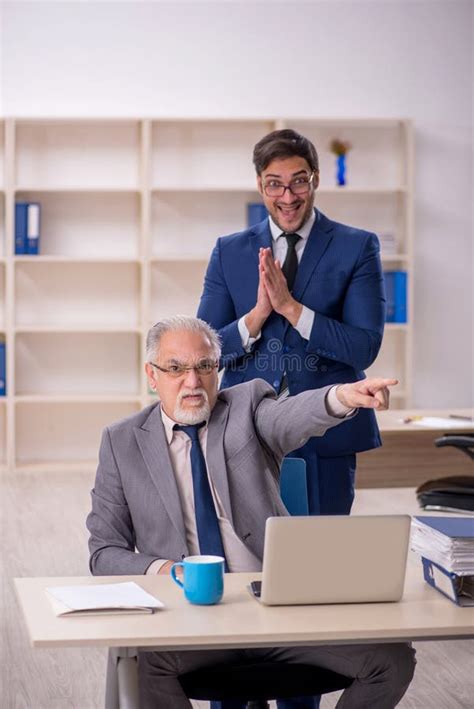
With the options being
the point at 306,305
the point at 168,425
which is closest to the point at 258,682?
the point at 168,425

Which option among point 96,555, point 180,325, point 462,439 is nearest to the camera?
point 96,555

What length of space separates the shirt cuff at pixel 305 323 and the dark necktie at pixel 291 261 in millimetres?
139

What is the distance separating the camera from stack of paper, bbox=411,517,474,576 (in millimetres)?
→ 2048

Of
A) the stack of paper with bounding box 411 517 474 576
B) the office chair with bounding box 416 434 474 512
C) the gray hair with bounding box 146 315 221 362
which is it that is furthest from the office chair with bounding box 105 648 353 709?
the office chair with bounding box 416 434 474 512

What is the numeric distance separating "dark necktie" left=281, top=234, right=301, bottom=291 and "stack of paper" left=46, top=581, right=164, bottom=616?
50.4 inches

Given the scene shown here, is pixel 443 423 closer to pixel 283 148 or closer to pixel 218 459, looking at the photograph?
pixel 283 148

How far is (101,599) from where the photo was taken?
1944mm

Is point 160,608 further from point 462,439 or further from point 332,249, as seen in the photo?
point 462,439

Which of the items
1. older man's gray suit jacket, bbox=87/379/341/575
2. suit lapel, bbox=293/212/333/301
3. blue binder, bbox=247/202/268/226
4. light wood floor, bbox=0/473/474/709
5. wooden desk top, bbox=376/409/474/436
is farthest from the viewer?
blue binder, bbox=247/202/268/226

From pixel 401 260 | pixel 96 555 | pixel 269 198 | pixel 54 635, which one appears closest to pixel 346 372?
pixel 269 198

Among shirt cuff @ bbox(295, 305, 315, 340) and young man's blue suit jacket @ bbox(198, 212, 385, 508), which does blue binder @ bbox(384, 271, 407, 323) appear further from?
shirt cuff @ bbox(295, 305, 315, 340)

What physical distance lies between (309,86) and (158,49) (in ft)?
3.58

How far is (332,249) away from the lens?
122 inches

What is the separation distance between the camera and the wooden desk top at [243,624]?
1.78m
